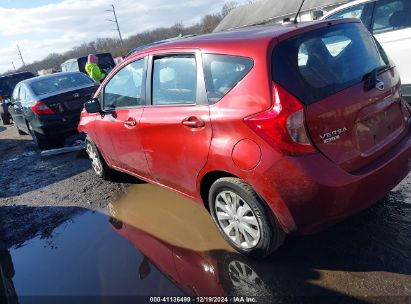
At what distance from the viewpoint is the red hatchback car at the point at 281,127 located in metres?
2.69

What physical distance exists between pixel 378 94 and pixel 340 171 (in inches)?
30.0

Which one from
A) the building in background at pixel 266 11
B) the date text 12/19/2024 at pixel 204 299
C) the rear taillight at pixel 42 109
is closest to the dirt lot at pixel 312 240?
the date text 12/19/2024 at pixel 204 299

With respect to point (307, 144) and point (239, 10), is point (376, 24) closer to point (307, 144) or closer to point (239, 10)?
point (307, 144)

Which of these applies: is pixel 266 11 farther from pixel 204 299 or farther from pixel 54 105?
pixel 204 299

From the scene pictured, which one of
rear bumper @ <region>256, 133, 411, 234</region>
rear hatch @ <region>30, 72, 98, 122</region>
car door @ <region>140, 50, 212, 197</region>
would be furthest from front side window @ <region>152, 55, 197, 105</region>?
rear hatch @ <region>30, 72, 98, 122</region>

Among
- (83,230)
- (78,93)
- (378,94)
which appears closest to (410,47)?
(378,94)

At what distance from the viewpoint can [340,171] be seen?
2736 mm

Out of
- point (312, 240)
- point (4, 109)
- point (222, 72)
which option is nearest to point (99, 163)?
point (222, 72)

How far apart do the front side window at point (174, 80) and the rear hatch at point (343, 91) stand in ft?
2.74

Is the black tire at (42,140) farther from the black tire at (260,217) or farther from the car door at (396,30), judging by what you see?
the car door at (396,30)

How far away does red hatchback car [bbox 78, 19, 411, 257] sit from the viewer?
8.84 ft

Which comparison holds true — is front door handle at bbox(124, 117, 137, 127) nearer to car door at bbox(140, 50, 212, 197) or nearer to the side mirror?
car door at bbox(140, 50, 212, 197)

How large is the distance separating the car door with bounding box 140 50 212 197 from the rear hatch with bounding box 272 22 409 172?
77 centimetres

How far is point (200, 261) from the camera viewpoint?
11.1 ft
